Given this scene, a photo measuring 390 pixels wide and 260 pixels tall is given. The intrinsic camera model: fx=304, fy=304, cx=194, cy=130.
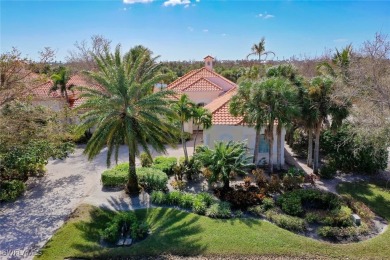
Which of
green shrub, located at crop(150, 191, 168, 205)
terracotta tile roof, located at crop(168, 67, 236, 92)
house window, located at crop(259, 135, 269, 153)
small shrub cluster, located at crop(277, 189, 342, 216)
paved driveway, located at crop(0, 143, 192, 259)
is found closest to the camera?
paved driveway, located at crop(0, 143, 192, 259)

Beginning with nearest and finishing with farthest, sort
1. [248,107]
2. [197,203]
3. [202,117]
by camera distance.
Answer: [197,203] → [248,107] → [202,117]

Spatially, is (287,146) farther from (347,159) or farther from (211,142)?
(211,142)

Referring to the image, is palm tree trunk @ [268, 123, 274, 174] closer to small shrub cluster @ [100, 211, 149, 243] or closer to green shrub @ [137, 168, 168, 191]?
green shrub @ [137, 168, 168, 191]

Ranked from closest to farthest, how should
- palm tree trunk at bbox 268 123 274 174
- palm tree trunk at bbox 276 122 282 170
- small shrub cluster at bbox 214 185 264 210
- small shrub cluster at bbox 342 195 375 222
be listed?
small shrub cluster at bbox 342 195 375 222, small shrub cluster at bbox 214 185 264 210, palm tree trunk at bbox 268 123 274 174, palm tree trunk at bbox 276 122 282 170

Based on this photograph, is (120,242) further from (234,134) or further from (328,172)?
(328,172)

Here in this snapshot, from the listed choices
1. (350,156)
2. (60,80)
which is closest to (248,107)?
(350,156)

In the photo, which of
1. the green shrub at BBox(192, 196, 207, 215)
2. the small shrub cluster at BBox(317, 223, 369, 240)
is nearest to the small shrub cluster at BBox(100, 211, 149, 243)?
the green shrub at BBox(192, 196, 207, 215)

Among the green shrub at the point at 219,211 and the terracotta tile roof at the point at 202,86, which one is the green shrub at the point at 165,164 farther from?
the terracotta tile roof at the point at 202,86
